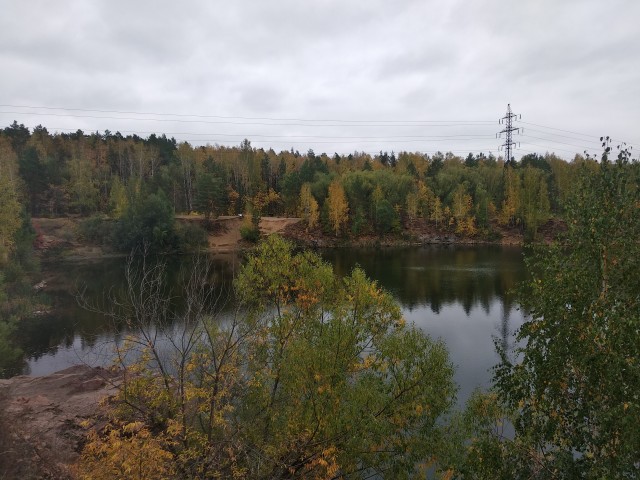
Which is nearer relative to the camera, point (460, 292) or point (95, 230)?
point (460, 292)

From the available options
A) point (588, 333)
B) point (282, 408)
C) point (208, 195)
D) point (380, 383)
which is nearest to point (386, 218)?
point (208, 195)

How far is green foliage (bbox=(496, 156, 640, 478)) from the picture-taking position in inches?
317

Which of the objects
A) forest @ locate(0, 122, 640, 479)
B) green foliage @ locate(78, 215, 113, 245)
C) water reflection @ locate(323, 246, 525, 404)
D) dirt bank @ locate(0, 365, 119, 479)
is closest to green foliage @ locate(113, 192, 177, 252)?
green foliage @ locate(78, 215, 113, 245)

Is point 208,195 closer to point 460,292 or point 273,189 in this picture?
point 273,189

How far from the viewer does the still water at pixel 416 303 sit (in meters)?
29.9

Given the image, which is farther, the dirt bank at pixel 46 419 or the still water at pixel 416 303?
the still water at pixel 416 303

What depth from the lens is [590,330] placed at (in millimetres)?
8453

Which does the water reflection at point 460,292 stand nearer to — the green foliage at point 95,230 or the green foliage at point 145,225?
the green foliage at point 145,225

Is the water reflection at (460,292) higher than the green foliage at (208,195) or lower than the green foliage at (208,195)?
lower

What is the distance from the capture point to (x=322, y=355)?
1390 cm

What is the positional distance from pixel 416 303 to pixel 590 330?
35476 mm

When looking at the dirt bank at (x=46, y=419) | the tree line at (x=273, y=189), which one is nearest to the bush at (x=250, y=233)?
the tree line at (x=273, y=189)

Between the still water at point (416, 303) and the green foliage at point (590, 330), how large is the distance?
1.92m

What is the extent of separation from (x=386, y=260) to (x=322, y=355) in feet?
196
